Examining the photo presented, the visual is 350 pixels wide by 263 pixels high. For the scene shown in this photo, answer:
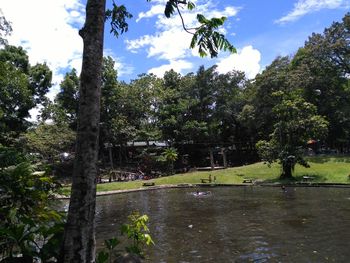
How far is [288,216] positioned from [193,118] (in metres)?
35.0

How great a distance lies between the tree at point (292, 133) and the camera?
3466 centimetres

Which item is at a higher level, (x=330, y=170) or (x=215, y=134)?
(x=215, y=134)

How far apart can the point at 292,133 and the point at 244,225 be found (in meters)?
20.5

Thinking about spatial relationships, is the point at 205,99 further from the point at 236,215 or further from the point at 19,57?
the point at 236,215

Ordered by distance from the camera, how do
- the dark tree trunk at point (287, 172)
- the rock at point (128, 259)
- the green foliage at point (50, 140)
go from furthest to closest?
the green foliage at point (50, 140), the dark tree trunk at point (287, 172), the rock at point (128, 259)

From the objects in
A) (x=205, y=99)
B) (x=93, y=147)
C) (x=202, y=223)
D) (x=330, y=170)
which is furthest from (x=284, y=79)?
(x=93, y=147)

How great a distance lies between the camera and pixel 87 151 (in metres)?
5.21

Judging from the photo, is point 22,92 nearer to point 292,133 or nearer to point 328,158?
point 292,133

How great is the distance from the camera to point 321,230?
1513 cm

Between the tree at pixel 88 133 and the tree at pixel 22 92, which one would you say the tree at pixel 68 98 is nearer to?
the tree at pixel 22 92

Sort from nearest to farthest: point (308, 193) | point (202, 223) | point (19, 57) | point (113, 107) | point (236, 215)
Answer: point (202, 223), point (236, 215), point (308, 193), point (19, 57), point (113, 107)

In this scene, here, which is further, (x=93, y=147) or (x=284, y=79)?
(x=284, y=79)

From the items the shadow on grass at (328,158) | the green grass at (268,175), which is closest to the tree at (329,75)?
the shadow on grass at (328,158)

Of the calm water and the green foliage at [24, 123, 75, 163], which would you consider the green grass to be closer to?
the calm water
